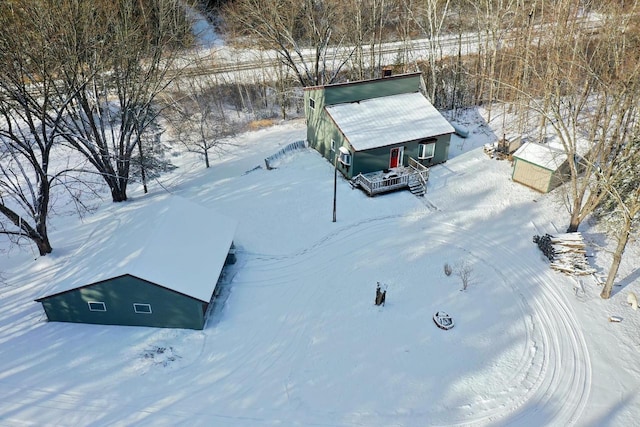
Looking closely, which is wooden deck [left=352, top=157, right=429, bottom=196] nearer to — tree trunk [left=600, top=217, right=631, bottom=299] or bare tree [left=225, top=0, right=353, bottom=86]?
tree trunk [left=600, top=217, right=631, bottom=299]

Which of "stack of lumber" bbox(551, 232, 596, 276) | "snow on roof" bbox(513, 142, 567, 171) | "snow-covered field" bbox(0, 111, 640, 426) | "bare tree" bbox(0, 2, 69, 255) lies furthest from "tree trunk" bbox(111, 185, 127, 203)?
"stack of lumber" bbox(551, 232, 596, 276)

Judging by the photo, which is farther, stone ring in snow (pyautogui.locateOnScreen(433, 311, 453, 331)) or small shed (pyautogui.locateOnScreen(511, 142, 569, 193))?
small shed (pyautogui.locateOnScreen(511, 142, 569, 193))

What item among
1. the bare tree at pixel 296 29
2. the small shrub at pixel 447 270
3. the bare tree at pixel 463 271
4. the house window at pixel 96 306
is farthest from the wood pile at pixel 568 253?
the bare tree at pixel 296 29

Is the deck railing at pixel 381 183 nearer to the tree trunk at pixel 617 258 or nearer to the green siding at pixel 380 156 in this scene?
the green siding at pixel 380 156

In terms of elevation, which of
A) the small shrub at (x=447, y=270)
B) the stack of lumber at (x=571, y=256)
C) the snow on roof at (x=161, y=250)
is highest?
the snow on roof at (x=161, y=250)

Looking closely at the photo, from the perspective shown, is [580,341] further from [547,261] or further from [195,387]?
[195,387]

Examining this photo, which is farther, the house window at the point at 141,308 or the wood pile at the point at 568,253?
the wood pile at the point at 568,253

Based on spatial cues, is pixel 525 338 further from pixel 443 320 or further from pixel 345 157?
pixel 345 157

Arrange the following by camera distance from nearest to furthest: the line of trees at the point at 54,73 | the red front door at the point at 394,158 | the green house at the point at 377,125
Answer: the line of trees at the point at 54,73, the green house at the point at 377,125, the red front door at the point at 394,158
